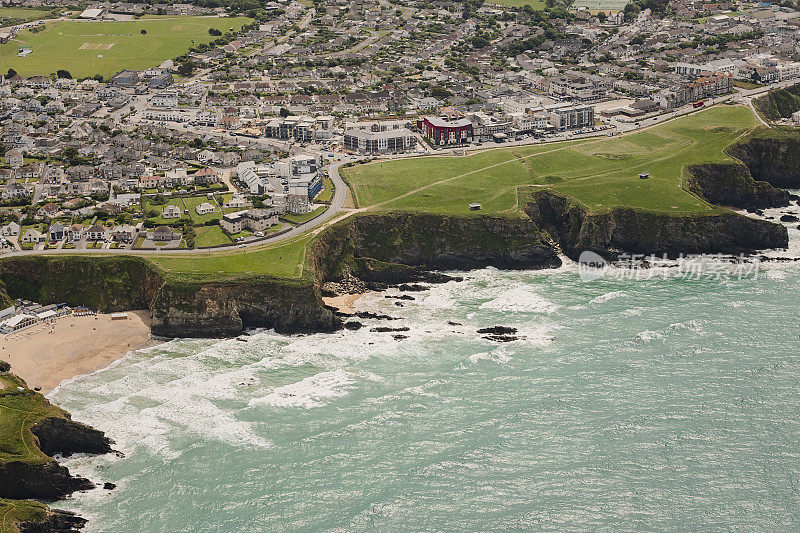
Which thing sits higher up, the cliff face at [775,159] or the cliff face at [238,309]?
the cliff face at [775,159]

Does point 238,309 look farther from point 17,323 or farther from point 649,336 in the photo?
point 649,336

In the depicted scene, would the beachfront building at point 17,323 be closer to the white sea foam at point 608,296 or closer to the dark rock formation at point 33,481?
the dark rock formation at point 33,481

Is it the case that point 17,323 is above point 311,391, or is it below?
above

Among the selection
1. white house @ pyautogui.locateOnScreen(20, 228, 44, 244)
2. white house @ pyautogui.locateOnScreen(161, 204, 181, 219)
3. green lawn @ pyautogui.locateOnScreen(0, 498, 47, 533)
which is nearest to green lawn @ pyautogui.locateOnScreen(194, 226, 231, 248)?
white house @ pyautogui.locateOnScreen(161, 204, 181, 219)

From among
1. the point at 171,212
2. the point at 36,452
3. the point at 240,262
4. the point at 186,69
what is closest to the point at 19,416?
the point at 36,452

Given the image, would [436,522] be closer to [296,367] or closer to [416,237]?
[296,367]

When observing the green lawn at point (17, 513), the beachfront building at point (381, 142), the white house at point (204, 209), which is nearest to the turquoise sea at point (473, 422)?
the green lawn at point (17, 513)

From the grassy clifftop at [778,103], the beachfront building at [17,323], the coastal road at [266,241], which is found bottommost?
the beachfront building at [17,323]
